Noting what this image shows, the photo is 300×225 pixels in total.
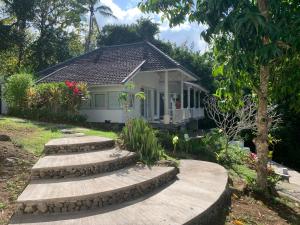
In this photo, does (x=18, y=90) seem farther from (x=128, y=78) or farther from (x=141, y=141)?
(x=141, y=141)

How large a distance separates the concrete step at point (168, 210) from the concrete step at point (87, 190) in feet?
0.46

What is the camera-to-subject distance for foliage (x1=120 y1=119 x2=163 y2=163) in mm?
8219

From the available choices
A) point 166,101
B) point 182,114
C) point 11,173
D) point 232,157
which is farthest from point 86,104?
point 11,173

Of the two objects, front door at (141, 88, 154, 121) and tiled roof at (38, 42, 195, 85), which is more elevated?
tiled roof at (38, 42, 195, 85)

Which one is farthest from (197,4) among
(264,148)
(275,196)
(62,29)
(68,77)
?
(62,29)

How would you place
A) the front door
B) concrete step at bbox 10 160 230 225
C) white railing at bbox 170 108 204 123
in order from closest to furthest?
concrete step at bbox 10 160 230 225 < white railing at bbox 170 108 204 123 < the front door

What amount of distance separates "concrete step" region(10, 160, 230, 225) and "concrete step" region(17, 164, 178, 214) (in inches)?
5.6

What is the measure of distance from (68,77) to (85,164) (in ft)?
53.3

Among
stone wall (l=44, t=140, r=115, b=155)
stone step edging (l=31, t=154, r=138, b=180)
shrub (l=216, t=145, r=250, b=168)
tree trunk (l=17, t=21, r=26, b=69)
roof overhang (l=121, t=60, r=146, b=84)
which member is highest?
tree trunk (l=17, t=21, r=26, b=69)

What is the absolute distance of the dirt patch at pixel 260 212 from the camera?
19.8 feet

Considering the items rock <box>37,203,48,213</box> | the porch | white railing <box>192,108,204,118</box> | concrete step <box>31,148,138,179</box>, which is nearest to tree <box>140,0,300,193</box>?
concrete step <box>31,148,138,179</box>

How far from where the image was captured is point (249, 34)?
5605mm

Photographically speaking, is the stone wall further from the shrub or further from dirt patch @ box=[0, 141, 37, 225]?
the shrub

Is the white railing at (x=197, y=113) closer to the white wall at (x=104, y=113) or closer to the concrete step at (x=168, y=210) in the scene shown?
the white wall at (x=104, y=113)
